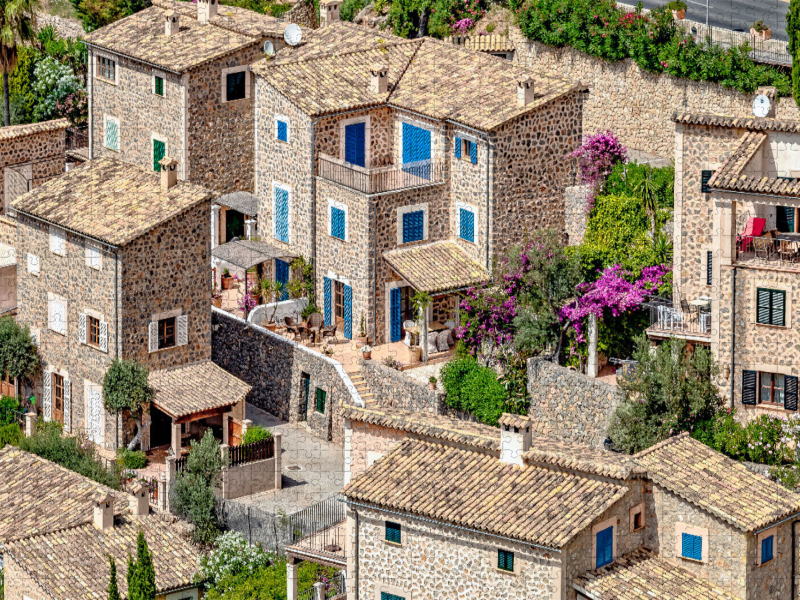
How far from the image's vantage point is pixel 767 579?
52.3 m

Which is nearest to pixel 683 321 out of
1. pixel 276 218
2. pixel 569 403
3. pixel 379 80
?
pixel 569 403

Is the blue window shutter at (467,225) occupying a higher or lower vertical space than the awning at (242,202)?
higher

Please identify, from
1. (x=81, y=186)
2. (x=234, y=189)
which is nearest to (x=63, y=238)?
(x=81, y=186)

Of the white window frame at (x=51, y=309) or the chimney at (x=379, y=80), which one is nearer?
the white window frame at (x=51, y=309)

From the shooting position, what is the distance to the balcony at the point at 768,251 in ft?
192

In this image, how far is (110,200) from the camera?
66312mm

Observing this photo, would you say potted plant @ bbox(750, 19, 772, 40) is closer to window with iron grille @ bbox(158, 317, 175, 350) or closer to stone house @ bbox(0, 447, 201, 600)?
window with iron grille @ bbox(158, 317, 175, 350)

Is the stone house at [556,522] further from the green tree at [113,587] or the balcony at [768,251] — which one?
the balcony at [768,251]

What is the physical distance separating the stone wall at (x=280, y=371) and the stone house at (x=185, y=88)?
697 cm

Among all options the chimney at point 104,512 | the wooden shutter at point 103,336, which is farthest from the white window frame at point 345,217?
the chimney at point 104,512

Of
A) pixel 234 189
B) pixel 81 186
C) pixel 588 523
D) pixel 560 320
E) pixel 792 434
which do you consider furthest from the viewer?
pixel 234 189

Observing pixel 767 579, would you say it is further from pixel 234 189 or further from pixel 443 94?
pixel 234 189

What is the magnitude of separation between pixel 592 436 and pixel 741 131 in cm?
823

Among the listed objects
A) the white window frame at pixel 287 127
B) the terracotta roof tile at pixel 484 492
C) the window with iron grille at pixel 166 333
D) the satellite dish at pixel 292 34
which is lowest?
the window with iron grille at pixel 166 333
